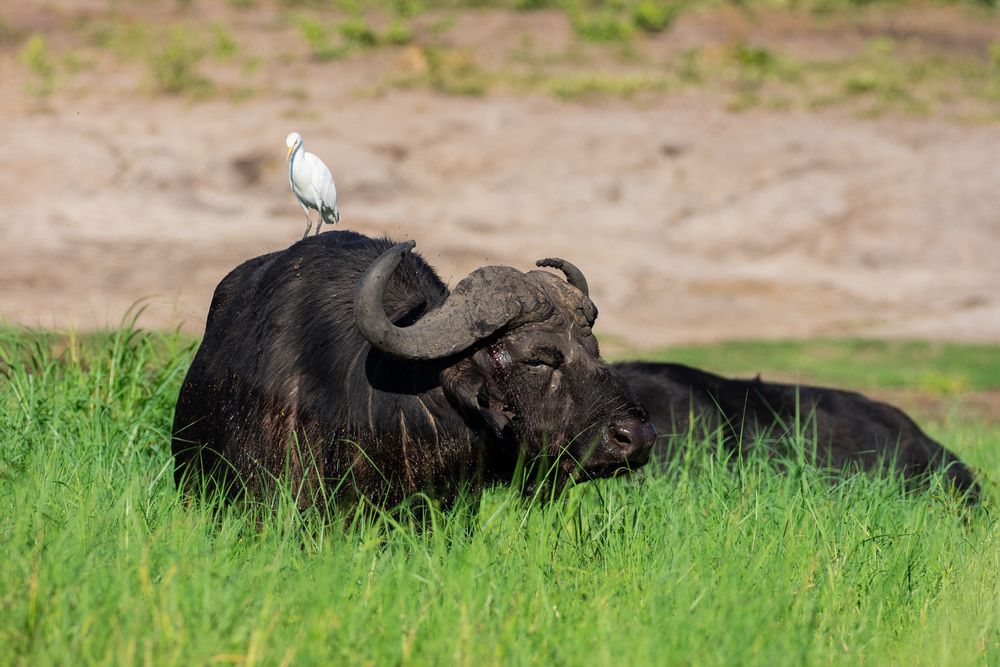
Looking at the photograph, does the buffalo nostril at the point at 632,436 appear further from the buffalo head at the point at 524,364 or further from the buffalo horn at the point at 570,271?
the buffalo horn at the point at 570,271

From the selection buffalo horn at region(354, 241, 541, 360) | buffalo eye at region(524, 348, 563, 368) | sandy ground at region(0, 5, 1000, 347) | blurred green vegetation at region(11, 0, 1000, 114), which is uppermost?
blurred green vegetation at region(11, 0, 1000, 114)

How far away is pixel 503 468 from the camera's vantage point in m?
5.15

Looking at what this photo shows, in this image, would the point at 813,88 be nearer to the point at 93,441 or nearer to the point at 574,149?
the point at 574,149

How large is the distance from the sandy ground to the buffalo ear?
12.7m

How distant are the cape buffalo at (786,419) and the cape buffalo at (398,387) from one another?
182cm

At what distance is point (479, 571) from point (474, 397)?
2.71 feet

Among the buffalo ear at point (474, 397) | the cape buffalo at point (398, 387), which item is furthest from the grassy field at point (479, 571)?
the buffalo ear at point (474, 397)

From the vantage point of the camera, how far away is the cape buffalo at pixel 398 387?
15.3 ft

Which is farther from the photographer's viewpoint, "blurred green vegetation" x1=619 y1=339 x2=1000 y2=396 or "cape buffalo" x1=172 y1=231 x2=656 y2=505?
"blurred green vegetation" x1=619 y1=339 x2=1000 y2=396

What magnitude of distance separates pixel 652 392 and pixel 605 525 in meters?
2.38

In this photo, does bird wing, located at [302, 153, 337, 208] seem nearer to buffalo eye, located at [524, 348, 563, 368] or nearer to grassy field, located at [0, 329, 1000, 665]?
grassy field, located at [0, 329, 1000, 665]

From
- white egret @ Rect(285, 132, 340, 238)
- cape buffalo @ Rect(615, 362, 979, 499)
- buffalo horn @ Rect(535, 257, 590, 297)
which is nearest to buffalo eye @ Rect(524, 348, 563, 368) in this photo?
buffalo horn @ Rect(535, 257, 590, 297)

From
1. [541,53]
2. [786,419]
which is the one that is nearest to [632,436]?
[786,419]

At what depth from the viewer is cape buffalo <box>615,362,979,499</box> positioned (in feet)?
22.9
